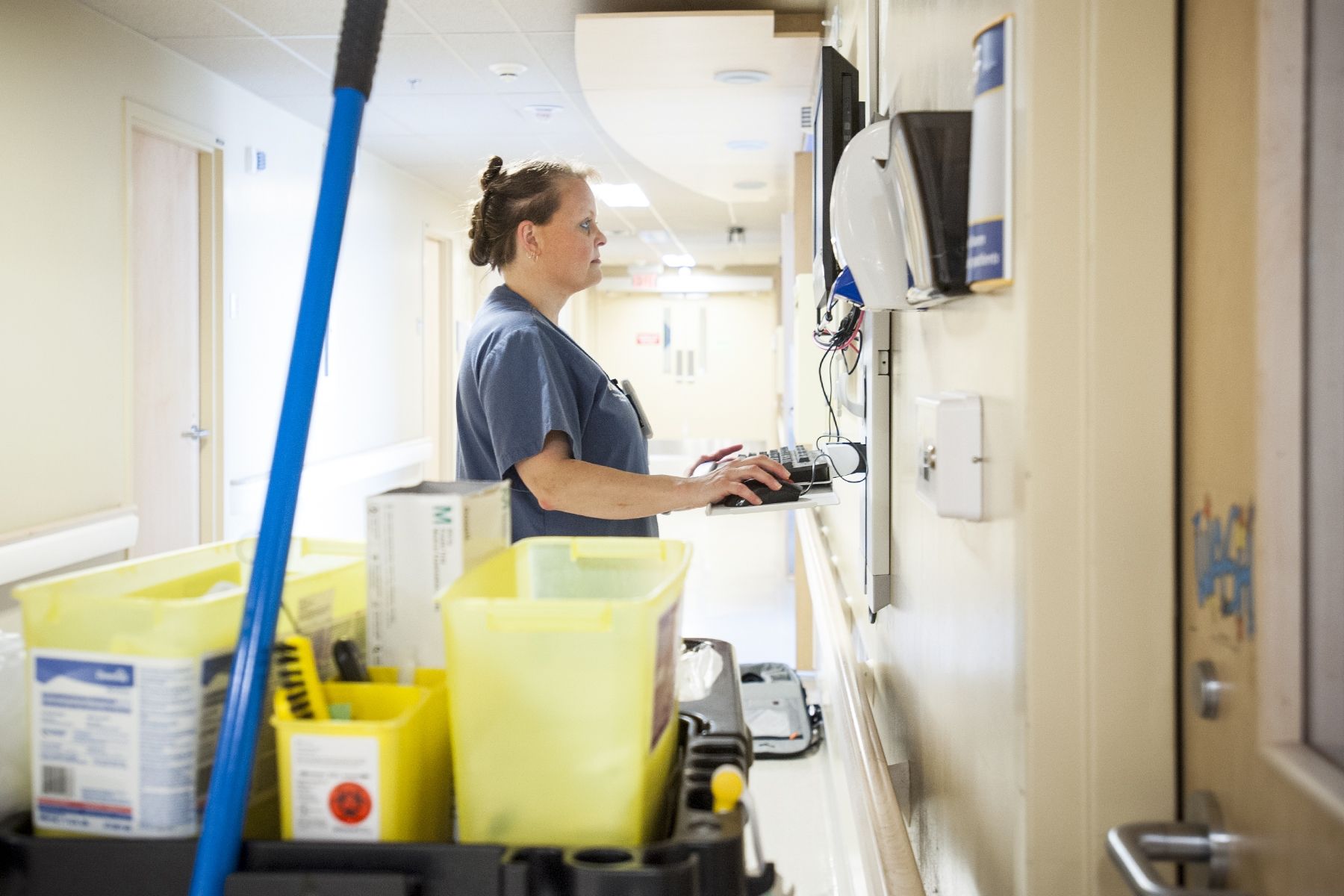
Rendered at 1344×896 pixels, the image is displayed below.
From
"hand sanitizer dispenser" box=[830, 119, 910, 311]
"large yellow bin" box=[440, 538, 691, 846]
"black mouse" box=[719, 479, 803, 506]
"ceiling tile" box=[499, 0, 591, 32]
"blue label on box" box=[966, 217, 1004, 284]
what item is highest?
"ceiling tile" box=[499, 0, 591, 32]

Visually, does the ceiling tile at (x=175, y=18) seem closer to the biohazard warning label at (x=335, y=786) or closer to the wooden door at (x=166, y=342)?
the wooden door at (x=166, y=342)

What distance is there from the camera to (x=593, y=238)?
7.53 feet

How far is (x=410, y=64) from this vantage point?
4.98 meters

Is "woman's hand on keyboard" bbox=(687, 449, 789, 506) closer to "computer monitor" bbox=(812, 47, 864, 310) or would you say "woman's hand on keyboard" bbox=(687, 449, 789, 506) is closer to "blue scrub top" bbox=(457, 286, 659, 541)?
"blue scrub top" bbox=(457, 286, 659, 541)

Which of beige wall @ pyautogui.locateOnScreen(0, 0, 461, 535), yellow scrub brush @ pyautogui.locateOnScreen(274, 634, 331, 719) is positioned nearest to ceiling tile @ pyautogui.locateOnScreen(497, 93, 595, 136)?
beige wall @ pyautogui.locateOnScreen(0, 0, 461, 535)

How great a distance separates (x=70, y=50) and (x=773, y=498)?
3.54 metres

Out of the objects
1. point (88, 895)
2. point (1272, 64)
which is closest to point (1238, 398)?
point (1272, 64)

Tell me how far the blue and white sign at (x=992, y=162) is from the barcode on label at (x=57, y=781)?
0.81 m

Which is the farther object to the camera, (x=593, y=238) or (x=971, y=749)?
(x=593, y=238)

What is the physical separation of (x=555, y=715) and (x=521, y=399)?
115 cm

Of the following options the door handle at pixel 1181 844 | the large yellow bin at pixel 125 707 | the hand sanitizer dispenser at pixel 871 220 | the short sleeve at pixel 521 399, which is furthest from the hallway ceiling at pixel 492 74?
the door handle at pixel 1181 844

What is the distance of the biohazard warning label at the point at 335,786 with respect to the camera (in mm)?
735

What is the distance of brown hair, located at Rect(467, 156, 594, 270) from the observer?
7.30ft

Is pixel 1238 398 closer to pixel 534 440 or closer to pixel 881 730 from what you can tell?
pixel 534 440
